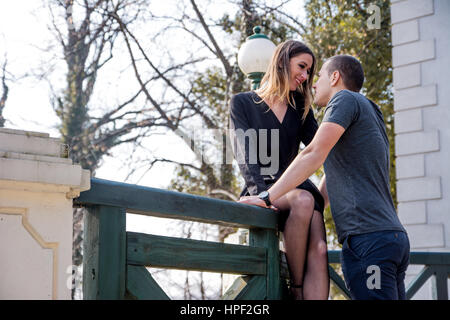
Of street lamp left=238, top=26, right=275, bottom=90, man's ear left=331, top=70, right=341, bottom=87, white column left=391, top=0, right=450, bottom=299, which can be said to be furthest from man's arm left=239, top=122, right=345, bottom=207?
white column left=391, top=0, right=450, bottom=299

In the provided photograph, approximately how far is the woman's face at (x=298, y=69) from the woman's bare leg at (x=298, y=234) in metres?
0.70

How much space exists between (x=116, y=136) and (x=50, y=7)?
2.94m

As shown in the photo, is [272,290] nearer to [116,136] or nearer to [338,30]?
[338,30]

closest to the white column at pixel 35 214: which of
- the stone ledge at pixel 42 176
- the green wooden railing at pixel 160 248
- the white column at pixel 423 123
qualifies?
the stone ledge at pixel 42 176

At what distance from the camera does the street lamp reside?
235 inches

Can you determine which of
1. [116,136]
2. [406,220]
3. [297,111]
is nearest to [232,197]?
[116,136]

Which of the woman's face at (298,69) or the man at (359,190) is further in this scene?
the woman's face at (298,69)

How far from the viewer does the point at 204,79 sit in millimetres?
12547

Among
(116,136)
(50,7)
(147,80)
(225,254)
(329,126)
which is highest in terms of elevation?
(50,7)

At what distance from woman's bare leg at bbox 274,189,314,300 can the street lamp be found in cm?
310

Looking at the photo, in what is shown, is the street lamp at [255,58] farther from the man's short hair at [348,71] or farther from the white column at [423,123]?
the man's short hair at [348,71]

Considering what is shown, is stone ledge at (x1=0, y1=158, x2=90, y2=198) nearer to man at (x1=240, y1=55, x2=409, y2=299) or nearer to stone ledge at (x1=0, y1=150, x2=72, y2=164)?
stone ledge at (x1=0, y1=150, x2=72, y2=164)

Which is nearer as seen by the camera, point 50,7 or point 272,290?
point 272,290

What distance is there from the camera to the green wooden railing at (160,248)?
2.13 metres
